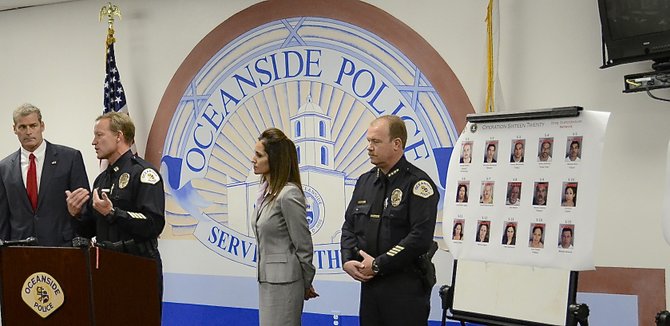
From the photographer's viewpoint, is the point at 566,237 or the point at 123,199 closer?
the point at 566,237

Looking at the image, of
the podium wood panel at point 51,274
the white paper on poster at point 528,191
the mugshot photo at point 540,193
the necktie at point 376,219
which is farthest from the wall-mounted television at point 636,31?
the podium wood panel at point 51,274

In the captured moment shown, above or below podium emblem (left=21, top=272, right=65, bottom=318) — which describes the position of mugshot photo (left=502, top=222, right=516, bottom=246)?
above

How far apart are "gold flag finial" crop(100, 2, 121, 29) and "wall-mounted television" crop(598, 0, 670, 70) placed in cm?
342

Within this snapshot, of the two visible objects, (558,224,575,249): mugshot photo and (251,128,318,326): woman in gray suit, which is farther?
(251,128,318,326): woman in gray suit

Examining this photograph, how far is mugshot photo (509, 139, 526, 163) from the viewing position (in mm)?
3377

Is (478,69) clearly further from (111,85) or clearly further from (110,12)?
(110,12)

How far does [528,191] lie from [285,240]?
1.18 m

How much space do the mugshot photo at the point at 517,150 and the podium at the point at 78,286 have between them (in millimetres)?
1608

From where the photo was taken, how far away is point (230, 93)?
17.4 ft

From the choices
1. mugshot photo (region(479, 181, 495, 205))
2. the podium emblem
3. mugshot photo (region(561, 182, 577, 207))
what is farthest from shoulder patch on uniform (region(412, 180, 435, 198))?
the podium emblem

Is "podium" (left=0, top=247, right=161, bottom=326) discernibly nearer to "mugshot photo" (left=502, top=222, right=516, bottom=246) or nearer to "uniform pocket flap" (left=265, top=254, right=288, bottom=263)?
"uniform pocket flap" (left=265, top=254, right=288, bottom=263)

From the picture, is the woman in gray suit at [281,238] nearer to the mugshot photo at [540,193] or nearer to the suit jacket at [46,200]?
the mugshot photo at [540,193]

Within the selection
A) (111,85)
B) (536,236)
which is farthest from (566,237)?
(111,85)

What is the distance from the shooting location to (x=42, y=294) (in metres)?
3.33
